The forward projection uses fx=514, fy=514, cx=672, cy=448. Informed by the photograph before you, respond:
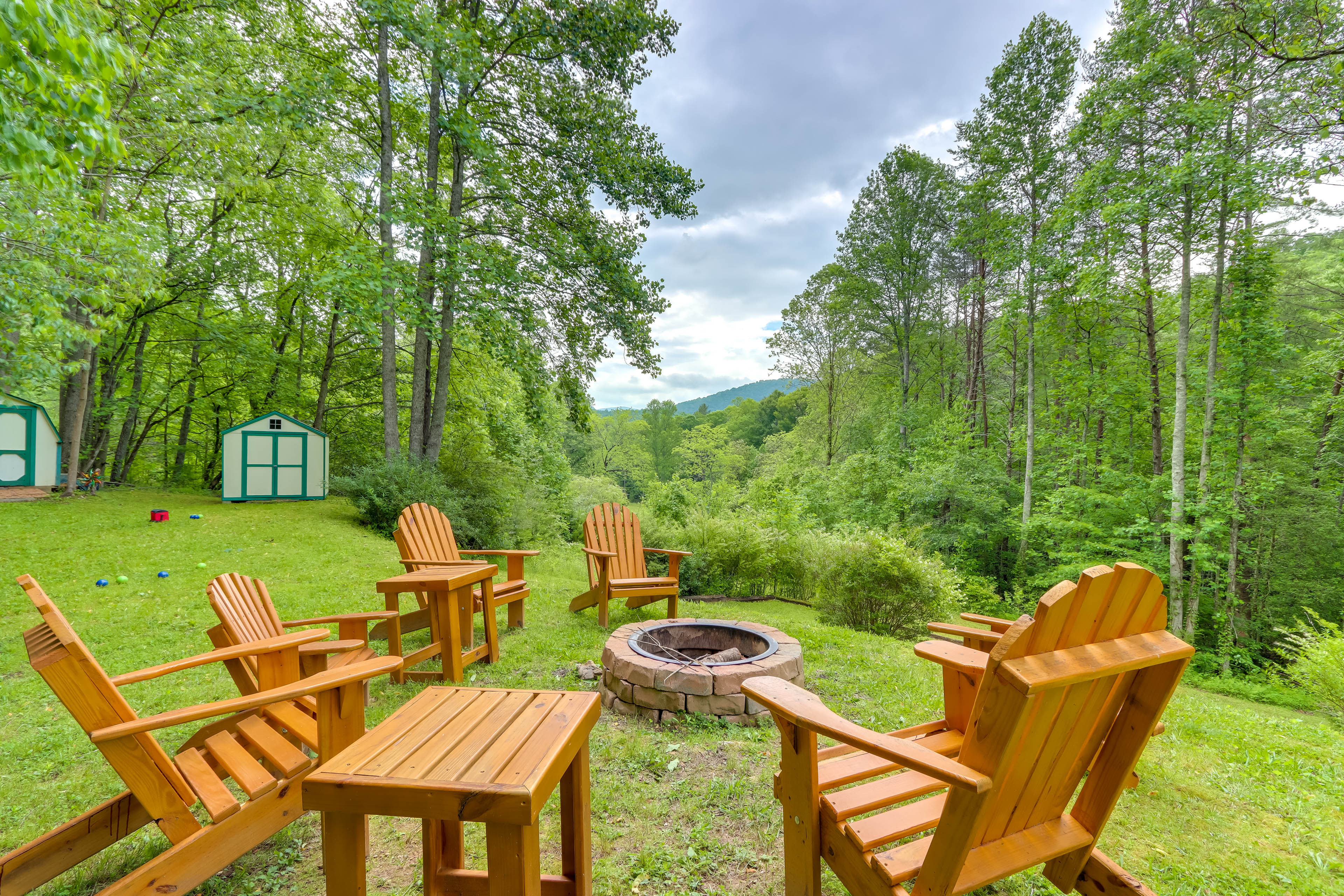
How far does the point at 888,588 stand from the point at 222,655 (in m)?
6.42

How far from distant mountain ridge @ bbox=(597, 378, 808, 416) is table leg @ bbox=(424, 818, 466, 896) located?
11375mm

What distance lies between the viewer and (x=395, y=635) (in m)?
3.11

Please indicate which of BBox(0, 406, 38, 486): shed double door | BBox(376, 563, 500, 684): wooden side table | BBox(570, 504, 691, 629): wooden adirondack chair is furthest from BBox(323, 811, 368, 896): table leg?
BBox(0, 406, 38, 486): shed double door

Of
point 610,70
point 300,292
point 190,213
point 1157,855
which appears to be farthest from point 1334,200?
point 190,213

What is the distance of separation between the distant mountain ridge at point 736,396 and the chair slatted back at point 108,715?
11467 millimetres

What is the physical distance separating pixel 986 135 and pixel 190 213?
16780mm

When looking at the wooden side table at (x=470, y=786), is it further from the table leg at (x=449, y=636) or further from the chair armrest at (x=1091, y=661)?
the table leg at (x=449, y=636)

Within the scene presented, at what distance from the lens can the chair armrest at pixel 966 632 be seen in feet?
6.47

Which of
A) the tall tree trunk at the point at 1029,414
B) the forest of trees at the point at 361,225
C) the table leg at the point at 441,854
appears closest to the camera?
the table leg at the point at 441,854

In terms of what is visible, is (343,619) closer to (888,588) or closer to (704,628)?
(704,628)

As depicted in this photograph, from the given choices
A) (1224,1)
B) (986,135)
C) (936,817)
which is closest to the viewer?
(936,817)

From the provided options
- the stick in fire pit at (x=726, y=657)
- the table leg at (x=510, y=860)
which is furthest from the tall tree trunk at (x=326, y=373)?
the table leg at (x=510, y=860)

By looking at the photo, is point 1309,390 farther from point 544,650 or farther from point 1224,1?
point 544,650

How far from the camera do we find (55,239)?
4742 millimetres
